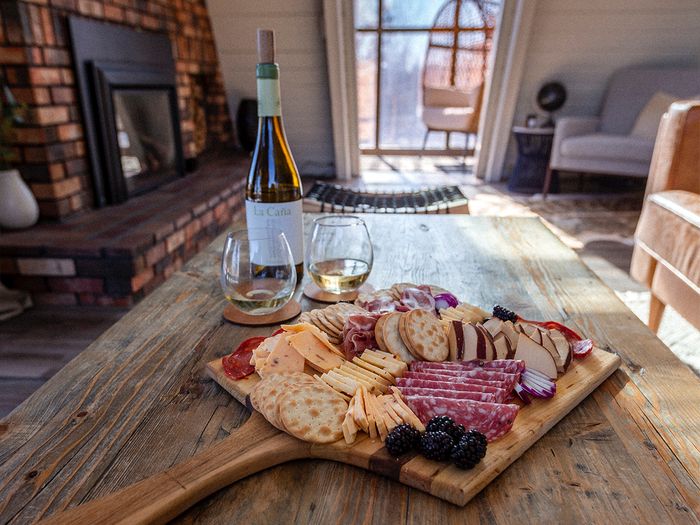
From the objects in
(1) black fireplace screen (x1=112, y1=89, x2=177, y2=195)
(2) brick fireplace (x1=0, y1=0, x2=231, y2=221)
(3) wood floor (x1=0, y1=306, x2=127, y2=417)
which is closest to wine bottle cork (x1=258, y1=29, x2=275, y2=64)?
(3) wood floor (x1=0, y1=306, x2=127, y2=417)

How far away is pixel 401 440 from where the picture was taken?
464 mm

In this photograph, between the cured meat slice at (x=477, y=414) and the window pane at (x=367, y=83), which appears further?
the window pane at (x=367, y=83)

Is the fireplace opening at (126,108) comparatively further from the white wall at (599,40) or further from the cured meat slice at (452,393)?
the white wall at (599,40)

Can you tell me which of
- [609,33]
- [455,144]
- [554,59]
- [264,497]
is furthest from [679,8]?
[264,497]

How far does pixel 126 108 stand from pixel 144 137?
228 millimetres

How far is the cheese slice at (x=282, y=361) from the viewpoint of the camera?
590mm

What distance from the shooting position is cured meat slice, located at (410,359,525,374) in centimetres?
57

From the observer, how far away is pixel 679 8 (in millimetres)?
3318

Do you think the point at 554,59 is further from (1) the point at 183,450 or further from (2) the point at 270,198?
(1) the point at 183,450

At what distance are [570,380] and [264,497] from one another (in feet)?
1.25

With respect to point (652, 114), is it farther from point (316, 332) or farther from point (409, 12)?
point (316, 332)

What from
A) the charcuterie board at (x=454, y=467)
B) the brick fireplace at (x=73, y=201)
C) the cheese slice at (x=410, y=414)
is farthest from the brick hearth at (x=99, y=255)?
the cheese slice at (x=410, y=414)

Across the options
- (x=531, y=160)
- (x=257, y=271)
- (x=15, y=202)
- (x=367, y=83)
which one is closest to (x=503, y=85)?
(x=531, y=160)

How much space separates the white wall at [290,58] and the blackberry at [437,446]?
331 centimetres
